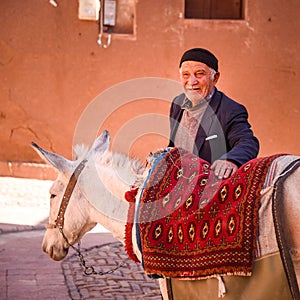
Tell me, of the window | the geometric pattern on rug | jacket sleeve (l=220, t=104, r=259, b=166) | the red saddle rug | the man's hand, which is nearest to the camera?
the red saddle rug

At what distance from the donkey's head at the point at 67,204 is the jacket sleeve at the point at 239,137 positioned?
72 cm

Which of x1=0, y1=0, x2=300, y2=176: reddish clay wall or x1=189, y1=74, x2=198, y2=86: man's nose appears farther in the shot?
x1=0, y1=0, x2=300, y2=176: reddish clay wall

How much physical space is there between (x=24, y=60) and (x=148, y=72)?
2.02 metres

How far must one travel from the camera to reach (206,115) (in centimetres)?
344

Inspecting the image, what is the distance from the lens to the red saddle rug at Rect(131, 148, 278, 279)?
2600 mm

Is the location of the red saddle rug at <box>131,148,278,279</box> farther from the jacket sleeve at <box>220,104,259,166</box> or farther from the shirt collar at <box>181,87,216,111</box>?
the shirt collar at <box>181,87,216,111</box>

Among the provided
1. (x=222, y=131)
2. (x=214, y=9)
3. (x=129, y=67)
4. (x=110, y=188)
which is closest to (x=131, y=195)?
(x=110, y=188)

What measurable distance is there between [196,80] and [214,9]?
23.5 feet

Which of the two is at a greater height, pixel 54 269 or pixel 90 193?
pixel 90 193

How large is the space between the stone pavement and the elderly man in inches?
91.8

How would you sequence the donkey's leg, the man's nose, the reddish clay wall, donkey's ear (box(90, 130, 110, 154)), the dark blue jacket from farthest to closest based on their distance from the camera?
the reddish clay wall, donkey's ear (box(90, 130, 110, 154)), the man's nose, the dark blue jacket, the donkey's leg

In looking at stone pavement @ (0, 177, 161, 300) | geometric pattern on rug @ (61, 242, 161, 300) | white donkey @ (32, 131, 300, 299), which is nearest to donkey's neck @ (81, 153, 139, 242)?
white donkey @ (32, 131, 300, 299)

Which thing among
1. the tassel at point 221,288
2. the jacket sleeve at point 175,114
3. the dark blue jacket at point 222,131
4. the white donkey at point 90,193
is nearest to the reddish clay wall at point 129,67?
the jacket sleeve at point 175,114

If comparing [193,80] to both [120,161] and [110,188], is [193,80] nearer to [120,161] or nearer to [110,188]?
[120,161]
